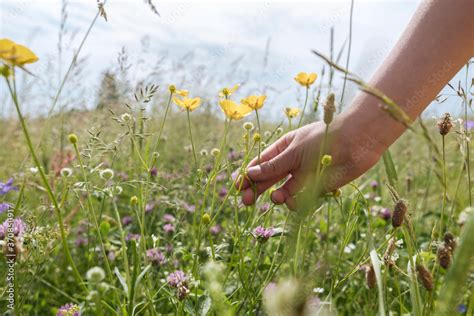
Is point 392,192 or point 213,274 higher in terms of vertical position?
point 392,192

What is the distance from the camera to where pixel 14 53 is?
53 cm

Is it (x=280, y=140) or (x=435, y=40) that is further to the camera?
(x=280, y=140)

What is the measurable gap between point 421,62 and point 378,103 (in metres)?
0.17

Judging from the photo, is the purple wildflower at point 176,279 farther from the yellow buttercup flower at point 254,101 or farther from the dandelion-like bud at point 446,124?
the dandelion-like bud at point 446,124

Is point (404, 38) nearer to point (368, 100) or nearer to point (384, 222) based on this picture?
point (368, 100)

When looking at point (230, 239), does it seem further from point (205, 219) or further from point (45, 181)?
point (45, 181)

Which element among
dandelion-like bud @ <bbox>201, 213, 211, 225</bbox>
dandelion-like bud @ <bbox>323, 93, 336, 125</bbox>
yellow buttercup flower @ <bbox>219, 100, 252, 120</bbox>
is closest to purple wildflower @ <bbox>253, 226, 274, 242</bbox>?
dandelion-like bud @ <bbox>201, 213, 211, 225</bbox>

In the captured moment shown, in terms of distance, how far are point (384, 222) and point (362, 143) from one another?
0.78 metres

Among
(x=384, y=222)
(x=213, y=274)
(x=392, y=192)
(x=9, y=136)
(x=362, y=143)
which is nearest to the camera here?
(x=213, y=274)

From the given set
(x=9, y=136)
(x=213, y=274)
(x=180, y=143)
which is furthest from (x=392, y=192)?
(x=9, y=136)

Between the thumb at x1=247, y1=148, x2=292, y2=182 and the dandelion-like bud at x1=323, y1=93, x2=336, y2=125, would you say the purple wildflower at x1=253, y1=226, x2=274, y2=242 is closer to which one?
the thumb at x1=247, y1=148, x2=292, y2=182

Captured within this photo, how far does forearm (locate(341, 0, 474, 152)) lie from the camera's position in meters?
0.83

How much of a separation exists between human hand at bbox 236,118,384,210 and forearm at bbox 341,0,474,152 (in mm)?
25

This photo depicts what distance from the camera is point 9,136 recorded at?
310cm
